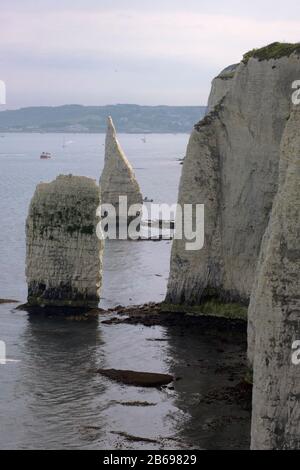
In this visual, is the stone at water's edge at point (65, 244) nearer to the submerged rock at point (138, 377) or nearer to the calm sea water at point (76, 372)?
the calm sea water at point (76, 372)

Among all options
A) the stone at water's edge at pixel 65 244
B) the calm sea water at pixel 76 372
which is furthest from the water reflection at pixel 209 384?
the stone at water's edge at pixel 65 244

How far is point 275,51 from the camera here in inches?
1714

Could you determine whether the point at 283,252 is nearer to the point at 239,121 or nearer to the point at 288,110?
the point at 288,110

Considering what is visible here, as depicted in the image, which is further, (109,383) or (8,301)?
(8,301)

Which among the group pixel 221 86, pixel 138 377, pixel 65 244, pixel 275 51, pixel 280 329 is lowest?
pixel 138 377

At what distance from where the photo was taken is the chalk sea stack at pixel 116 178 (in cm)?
8194

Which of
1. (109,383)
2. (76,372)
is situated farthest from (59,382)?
(109,383)

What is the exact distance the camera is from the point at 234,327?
1780 inches

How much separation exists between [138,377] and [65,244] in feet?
39.9

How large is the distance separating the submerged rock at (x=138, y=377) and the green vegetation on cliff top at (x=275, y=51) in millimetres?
15079

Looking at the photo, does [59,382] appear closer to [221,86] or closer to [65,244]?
[65,244]

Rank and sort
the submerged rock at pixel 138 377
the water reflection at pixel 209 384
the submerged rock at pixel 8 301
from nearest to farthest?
the water reflection at pixel 209 384 < the submerged rock at pixel 138 377 < the submerged rock at pixel 8 301

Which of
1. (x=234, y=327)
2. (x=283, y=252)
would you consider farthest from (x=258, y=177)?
(x=283, y=252)
